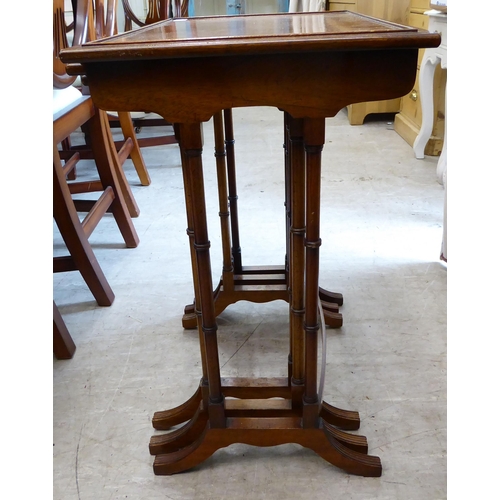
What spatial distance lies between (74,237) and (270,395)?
771 millimetres

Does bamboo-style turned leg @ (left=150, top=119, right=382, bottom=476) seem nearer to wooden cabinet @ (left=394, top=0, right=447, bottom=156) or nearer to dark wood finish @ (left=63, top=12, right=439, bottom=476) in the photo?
dark wood finish @ (left=63, top=12, right=439, bottom=476)

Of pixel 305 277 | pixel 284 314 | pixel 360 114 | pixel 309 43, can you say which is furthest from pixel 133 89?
pixel 360 114

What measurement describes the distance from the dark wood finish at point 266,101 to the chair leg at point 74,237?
0.63 metres

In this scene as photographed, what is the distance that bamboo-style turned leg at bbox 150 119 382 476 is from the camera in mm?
863

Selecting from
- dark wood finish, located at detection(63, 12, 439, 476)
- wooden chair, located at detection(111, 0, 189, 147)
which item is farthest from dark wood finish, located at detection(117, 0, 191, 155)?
dark wood finish, located at detection(63, 12, 439, 476)

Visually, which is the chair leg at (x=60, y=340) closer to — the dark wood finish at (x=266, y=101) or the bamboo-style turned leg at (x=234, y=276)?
the bamboo-style turned leg at (x=234, y=276)

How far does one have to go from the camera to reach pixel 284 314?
1.55m

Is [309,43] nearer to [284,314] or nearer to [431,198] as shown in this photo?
[284,314]

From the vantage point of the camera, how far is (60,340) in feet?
4.47

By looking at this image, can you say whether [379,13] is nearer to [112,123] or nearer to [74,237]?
[112,123]

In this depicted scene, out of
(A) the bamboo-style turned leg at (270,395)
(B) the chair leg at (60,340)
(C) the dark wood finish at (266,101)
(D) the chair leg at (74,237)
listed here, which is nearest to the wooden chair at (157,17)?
(D) the chair leg at (74,237)

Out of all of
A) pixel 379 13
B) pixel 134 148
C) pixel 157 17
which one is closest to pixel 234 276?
pixel 134 148

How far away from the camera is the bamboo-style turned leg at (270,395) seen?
2.83 ft

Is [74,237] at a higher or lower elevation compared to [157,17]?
lower
